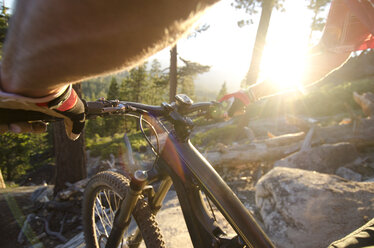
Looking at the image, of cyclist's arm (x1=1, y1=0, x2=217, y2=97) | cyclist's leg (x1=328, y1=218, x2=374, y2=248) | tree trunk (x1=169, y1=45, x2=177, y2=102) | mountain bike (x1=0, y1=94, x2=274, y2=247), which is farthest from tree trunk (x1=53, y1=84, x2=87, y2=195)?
tree trunk (x1=169, y1=45, x2=177, y2=102)

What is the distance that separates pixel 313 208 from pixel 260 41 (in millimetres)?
10205

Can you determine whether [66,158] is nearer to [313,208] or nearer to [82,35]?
[313,208]

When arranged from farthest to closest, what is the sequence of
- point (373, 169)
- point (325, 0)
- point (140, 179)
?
point (325, 0) → point (373, 169) → point (140, 179)

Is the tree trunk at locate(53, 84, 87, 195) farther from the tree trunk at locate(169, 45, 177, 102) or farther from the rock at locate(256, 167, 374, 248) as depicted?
the tree trunk at locate(169, 45, 177, 102)

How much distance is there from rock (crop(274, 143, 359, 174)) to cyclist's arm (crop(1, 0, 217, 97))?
6.11 metres

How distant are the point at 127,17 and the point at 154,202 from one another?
1.66m

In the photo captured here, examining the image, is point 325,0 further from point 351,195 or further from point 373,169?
point 351,195

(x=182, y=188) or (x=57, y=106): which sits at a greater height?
(x=57, y=106)

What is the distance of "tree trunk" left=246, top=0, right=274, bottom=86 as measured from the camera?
429 inches

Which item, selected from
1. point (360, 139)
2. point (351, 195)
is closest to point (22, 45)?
point (351, 195)

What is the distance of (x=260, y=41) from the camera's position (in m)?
11.1

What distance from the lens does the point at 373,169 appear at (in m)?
5.67

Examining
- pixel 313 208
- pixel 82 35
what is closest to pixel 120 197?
pixel 82 35

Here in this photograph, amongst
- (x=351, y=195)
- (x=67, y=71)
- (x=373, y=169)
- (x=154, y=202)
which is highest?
(x=67, y=71)
